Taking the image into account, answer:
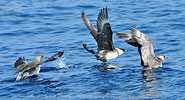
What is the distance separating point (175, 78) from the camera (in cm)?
1008

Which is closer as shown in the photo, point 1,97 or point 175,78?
point 1,97

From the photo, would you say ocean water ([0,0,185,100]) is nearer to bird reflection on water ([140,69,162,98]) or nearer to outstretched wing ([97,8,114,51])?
bird reflection on water ([140,69,162,98])

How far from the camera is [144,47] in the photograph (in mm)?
10742

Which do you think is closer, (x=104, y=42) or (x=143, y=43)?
(x=143, y=43)

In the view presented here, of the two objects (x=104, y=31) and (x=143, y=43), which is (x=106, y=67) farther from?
(x=143, y=43)

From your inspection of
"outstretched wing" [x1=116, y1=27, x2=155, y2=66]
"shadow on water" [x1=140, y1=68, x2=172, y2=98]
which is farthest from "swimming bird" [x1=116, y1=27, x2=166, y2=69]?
"shadow on water" [x1=140, y1=68, x2=172, y2=98]

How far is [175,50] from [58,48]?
376 centimetres

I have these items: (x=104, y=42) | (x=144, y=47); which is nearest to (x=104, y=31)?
(x=104, y=42)

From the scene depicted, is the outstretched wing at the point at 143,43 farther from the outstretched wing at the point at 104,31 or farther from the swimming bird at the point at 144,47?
the outstretched wing at the point at 104,31

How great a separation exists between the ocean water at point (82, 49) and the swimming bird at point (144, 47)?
0.25m

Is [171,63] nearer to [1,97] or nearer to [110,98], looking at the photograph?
[110,98]

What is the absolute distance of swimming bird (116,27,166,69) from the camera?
1068 centimetres

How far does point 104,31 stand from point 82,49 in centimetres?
226

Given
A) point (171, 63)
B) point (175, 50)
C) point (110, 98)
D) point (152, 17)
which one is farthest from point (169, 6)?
point (110, 98)
